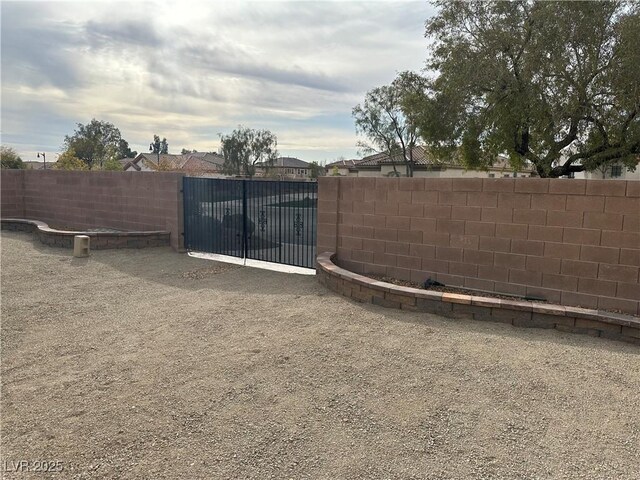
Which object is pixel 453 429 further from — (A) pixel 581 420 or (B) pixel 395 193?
(B) pixel 395 193

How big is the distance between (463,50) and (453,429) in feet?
49.3

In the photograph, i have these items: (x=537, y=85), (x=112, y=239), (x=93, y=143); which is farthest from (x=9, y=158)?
(x=537, y=85)

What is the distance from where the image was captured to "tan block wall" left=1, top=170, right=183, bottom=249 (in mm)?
9242

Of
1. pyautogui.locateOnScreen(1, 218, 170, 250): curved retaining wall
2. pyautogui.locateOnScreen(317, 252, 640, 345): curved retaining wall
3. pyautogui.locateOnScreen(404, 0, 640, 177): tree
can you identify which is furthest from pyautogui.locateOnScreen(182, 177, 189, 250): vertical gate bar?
pyautogui.locateOnScreen(404, 0, 640, 177): tree

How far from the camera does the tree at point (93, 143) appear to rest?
45500 mm

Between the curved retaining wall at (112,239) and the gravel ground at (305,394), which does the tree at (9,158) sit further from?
the gravel ground at (305,394)

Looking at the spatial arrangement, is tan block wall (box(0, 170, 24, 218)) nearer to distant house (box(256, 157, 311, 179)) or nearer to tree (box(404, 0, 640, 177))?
tree (box(404, 0, 640, 177))

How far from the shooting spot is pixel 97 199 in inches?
422

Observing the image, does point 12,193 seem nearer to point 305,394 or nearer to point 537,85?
point 305,394

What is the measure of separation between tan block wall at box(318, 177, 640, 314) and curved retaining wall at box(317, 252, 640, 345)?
1.60ft

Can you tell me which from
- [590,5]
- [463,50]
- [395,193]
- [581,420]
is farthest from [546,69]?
[581,420]

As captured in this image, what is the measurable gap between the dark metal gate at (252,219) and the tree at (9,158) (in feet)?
121

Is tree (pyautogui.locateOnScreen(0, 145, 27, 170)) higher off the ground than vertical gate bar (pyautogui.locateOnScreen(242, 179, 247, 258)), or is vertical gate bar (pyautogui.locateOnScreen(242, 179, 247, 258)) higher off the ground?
tree (pyautogui.locateOnScreen(0, 145, 27, 170))

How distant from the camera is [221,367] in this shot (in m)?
3.70
